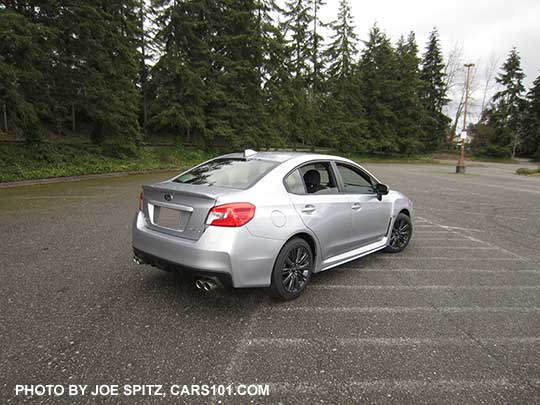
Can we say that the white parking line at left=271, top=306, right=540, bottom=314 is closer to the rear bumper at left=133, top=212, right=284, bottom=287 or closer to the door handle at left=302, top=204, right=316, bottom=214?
the rear bumper at left=133, top=212, right=284, bottom=287

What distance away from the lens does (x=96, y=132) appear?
19.0 meters

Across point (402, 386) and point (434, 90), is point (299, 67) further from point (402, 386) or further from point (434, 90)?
point (402, 386)

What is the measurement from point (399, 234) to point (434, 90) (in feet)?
174

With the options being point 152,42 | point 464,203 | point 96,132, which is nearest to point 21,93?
point 96,132

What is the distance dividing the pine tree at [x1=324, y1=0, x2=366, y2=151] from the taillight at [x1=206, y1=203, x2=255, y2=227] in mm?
33785

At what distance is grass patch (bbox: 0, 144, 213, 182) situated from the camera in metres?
12.5

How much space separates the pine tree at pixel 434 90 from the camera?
155ft

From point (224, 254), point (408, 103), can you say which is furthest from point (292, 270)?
point (408, 103)

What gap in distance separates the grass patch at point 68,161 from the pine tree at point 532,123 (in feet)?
168

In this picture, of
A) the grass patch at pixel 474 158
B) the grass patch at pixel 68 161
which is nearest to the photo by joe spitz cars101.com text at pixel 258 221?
the grass patch at pixel 68 161

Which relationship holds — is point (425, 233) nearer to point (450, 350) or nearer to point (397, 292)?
point (397, 292)

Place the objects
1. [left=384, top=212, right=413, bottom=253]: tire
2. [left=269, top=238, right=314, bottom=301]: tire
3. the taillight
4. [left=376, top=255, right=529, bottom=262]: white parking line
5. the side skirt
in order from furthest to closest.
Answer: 1. [left=384, top=212, right=413, bottom=253]: tire
2. [left=376, top=255, right=529, bottom=262]: white parking line
3. the side skirt
4. [left=269, top=238, right=314, bottom=301]: tire
5. the taillight

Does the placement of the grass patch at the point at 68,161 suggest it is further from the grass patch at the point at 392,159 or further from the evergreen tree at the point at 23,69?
the grass patch at the point at 392,159

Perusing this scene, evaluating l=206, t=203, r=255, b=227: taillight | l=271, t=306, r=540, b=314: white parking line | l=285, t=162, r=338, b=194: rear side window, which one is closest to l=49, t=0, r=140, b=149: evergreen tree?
l=285, t=162, r=338, b=194: rear side window
